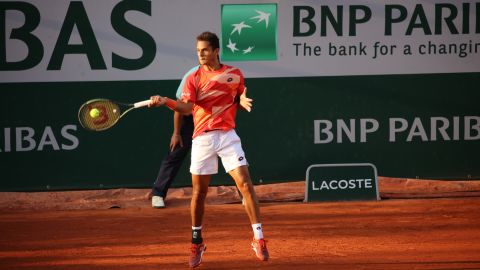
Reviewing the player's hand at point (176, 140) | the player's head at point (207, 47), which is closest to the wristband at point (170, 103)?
the player's head at point (207, 47)

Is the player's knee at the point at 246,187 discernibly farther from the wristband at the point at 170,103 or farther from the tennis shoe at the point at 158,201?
the tennis shoe at the point at 158,201

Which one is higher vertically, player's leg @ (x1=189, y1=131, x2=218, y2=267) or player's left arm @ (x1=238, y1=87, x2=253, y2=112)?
player's left arm @ (x1=238, y1=87, x2=253, y2=112)

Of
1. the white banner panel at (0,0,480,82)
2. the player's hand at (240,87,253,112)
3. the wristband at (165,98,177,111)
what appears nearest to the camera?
the wristband at (165,98,177,111)

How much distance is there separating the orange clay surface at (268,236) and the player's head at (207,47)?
57.4 inches

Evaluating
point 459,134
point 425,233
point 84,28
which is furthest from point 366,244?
point 84,28

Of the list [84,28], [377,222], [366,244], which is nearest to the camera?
[366,244]

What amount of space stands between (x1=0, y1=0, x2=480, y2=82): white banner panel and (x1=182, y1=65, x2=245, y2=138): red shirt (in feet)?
10.9

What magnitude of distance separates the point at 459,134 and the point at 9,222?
15.6 ft

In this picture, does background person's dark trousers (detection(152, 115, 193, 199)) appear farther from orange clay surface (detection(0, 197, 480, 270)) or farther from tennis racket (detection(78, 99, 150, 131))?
tennis racket (detection(78, 99, 150, 131))

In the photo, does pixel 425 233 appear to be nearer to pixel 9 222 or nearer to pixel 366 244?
pixel 366 244

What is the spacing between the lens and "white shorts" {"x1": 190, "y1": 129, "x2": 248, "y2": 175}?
678 centimetres

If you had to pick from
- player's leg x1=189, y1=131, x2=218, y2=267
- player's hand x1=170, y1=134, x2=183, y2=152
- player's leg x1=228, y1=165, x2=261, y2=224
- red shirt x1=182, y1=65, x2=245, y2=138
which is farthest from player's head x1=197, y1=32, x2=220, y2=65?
player's hand x1=170, y1=134, x2=183, y2=152

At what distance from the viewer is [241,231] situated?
847 cm

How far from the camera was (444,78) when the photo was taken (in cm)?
1041
